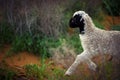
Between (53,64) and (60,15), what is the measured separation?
1.24 meters

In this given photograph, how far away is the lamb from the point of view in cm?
652

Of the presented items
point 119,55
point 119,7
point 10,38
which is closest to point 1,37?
point 10,38

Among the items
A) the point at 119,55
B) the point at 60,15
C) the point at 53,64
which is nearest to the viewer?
the point at 119,55

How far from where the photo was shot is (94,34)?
6.62m

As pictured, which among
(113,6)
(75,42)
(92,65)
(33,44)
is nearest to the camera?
(92,65)

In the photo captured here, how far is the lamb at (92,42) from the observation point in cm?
652

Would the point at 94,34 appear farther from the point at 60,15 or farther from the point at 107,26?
the point at 107,26

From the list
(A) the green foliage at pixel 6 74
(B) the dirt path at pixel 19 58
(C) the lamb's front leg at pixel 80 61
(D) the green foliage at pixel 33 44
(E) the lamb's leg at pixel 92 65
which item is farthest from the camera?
(D) the green foliage at pixel 33 44

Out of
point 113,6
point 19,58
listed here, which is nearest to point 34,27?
A: point 19,58

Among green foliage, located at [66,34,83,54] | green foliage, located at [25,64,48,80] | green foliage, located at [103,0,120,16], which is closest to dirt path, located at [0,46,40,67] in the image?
green foliage, located at [25,64,48,80]

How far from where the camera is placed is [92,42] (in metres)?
6.58

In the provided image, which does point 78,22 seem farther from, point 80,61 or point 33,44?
point 33,44

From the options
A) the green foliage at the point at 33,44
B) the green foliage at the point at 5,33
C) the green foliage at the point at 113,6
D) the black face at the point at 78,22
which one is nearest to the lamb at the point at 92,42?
the black face at the point at 78,22

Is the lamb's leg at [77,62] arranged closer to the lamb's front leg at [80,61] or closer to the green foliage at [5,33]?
the lamb's front leg at [80,61]
